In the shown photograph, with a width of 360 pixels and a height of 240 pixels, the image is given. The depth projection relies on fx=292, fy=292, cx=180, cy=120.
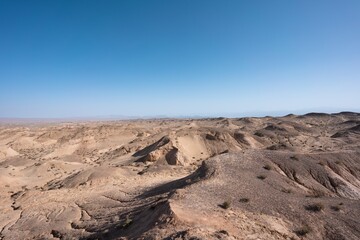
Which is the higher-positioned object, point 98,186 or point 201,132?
point 201,132

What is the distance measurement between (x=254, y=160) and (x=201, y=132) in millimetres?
22892

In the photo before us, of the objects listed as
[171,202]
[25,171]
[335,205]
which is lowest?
[25,171]

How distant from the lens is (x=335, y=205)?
50.3ft

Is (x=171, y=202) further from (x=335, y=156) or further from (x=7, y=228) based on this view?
(x=335, y=156)

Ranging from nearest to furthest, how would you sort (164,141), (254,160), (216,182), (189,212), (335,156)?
1. (189,212)
2. (216,182)
3. (254,160)
4. (335,156)
5. (164,141)

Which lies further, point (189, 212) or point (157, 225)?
point (189, 212)

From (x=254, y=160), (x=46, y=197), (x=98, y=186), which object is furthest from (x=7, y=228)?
(x=254, y=160)

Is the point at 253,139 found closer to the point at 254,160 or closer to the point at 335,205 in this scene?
the point at 254,160

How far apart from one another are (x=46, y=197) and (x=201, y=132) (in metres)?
26.2

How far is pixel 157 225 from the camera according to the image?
11.3m

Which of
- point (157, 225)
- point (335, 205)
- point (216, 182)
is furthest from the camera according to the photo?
point (216, 182)

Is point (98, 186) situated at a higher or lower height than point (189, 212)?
lower

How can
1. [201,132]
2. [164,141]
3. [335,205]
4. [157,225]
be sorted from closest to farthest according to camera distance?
[157,225] → [335,205] → [164,141] → [201,132]

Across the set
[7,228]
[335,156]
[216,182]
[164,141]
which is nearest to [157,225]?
[216,182]
